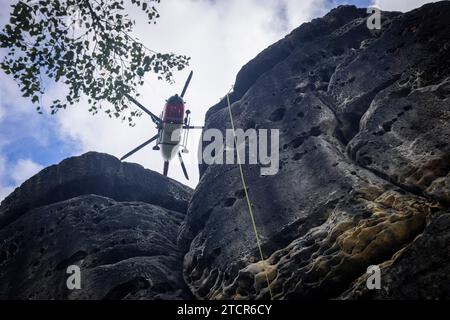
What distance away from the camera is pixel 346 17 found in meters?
17.3

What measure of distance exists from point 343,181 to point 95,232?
33.6 feet

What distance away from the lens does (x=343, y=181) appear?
1012 centimetres

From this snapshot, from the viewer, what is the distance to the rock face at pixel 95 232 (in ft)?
37.9

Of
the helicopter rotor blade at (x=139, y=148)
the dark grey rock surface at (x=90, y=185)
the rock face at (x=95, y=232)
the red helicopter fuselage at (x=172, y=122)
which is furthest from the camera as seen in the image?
the helicopter rotor blade at (x=139, y=148)

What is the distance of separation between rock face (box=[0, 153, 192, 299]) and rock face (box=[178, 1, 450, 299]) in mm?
1550

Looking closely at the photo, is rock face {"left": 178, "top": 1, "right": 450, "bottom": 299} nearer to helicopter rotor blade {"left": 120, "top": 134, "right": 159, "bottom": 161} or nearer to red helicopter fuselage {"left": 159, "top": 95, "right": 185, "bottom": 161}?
red helicopter fuselage {"left": 159, "top": 95, "right": 185, "bottom": 161}

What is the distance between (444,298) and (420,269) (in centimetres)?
75

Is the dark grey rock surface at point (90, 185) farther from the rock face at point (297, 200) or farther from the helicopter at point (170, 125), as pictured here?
the helicopter at point (170, 125)

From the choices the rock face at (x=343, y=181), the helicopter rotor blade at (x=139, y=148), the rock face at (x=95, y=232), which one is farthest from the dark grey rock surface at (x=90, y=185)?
the helicopter rotor blade at (x=139, y=148)

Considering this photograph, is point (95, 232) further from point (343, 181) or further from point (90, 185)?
point (343, 181)

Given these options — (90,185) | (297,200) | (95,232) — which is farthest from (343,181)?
(90,185)

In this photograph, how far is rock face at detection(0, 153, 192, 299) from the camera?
1156cm

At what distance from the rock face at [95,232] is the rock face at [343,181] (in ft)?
5.09

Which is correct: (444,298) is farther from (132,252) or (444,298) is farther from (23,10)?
(23,10)
